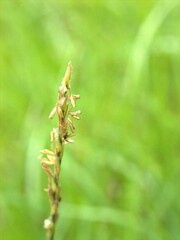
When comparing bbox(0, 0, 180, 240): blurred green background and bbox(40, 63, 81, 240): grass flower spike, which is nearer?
bbox(40, 63, 81, 240): grass flower spike

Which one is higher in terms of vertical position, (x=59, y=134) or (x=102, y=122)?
(x=102, y=122)

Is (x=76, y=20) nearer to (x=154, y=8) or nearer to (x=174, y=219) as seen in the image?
(x=154, y=8)

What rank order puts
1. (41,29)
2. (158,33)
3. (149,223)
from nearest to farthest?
(149,223), (158,33), (41,29)

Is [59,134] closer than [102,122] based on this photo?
Yes

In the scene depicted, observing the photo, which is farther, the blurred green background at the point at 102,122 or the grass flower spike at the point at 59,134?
the blurred green background at the point at 102,122

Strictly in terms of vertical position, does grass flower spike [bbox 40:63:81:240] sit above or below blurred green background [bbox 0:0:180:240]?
below

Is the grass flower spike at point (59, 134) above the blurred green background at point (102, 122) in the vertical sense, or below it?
below

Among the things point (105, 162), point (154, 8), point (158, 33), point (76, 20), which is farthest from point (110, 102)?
point (76, 20)

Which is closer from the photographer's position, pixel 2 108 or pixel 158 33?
pixel 158 33
